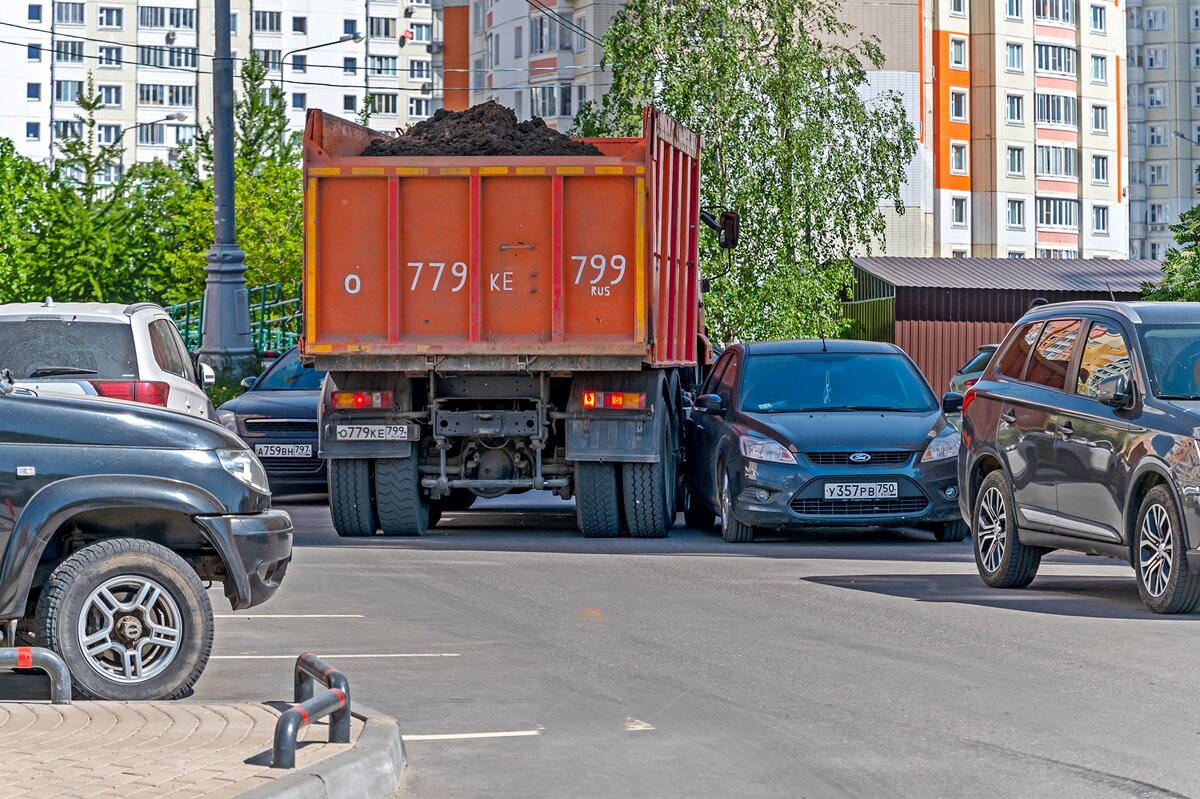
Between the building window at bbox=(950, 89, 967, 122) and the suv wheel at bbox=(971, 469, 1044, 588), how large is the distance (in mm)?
81090

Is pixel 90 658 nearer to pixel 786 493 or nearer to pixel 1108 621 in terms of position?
pixel 1108 621

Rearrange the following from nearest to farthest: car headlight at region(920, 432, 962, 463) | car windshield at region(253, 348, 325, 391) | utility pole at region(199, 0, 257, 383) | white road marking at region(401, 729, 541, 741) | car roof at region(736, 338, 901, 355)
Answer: white road marking at region(401, 729, 541, 741) → car headlight at region(920, 432, 962, 463) → car roof at region(736, 338, 901, 355) → car windshield at region(253, 348, 325, 391) → utility pole at region(199, 0, 257, 383)

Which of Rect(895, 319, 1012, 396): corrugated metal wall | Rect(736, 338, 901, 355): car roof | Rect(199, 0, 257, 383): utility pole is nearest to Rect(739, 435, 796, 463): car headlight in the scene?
Rect(736, 338, 901, 355): car roof

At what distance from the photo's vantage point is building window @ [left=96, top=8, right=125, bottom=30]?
12719cm

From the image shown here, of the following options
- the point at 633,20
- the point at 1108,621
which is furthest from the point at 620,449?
the point at 633,20

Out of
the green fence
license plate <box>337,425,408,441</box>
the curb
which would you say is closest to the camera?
the curb

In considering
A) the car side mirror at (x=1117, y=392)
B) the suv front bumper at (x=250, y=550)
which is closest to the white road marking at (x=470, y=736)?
the suv front bumper at (x=250, y=550)

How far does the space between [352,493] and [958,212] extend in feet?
262

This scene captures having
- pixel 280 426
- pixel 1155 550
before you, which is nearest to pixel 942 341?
pixel 280 426

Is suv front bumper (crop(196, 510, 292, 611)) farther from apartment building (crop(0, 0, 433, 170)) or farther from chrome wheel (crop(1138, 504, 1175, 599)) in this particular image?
apartment building (crop(0, 0, 433, 170))

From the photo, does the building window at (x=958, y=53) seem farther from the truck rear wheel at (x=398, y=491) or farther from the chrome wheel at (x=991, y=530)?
the chrome wheel at (x=991, y=530)

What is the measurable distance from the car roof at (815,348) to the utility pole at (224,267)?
966 centimetres

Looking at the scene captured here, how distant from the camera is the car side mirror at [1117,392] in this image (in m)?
11.6

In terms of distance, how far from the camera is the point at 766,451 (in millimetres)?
16328
